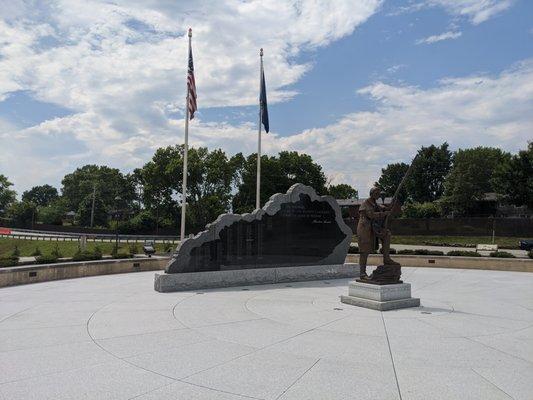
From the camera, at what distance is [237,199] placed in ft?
219

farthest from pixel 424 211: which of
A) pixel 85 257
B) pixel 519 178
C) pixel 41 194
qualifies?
pixel 41 194

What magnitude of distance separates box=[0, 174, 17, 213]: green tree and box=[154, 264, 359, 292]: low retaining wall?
106493mm

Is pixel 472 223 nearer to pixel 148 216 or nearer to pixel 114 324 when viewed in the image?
pixel 148 216

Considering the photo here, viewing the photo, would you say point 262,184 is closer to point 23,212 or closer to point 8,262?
point 8,262

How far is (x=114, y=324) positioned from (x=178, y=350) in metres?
2.46

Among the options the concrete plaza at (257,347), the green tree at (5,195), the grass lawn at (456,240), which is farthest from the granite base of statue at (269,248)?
the green tree at (5,195)

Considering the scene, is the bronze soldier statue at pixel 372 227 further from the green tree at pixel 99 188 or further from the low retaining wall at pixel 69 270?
the green tree at pixel 99 188

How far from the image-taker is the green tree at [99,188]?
100 m

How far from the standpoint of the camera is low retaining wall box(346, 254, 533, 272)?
21438mm

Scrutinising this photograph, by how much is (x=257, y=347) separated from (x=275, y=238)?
924 centimetres

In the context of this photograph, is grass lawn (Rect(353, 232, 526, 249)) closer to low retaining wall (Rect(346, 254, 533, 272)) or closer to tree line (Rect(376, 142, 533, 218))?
tree line (Rect(376, 142, 533, 218))

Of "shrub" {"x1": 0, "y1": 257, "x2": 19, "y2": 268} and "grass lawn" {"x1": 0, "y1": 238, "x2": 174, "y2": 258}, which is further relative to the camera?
"grass lawn" {"x1": 0, "y1": 238, "x2": 174, "y2": 258}

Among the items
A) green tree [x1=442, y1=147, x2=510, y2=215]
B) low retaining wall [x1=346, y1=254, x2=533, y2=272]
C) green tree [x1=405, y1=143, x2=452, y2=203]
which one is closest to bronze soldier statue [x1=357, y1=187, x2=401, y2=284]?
low retaining wall [x1=346, y1=254, x2=533, y2=272]

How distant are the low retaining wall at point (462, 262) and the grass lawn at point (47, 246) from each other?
23.0 metres
